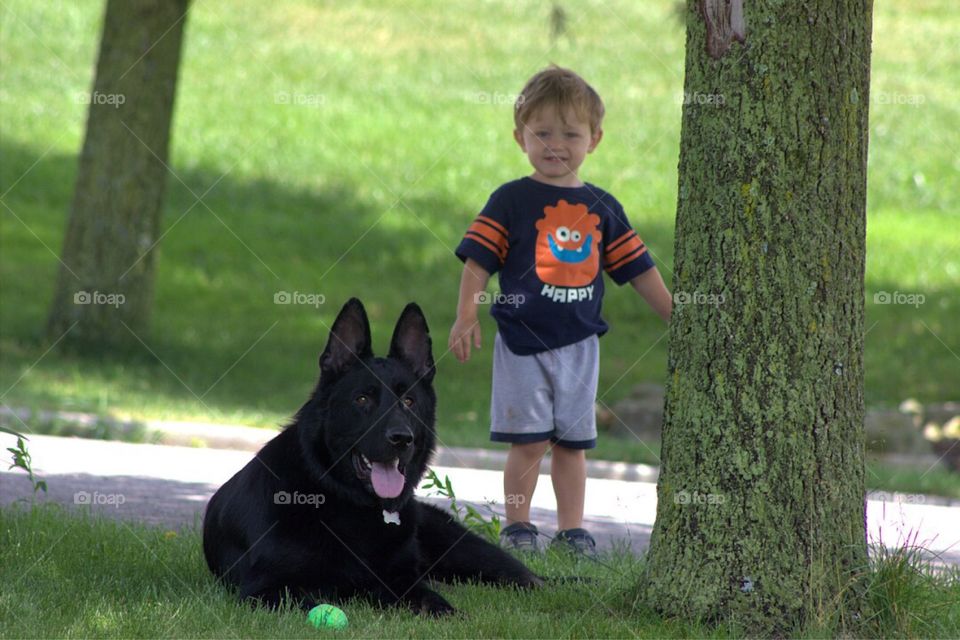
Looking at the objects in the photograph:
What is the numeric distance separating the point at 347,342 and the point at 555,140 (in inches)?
61.0

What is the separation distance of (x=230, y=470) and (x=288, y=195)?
12.3 meters

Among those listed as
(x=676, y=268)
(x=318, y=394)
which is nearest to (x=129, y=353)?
(x=318, y=394)

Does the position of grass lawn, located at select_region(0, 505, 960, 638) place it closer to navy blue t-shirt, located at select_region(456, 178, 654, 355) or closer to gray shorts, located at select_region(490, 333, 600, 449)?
gray shorts, located at select_region(490, 333, 600, 449)

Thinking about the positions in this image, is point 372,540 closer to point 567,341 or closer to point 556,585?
point 556,585

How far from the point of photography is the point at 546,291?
5.68m

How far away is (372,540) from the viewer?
4.62m

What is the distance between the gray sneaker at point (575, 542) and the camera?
555 centimetres

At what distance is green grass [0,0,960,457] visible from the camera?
42.6 ft
